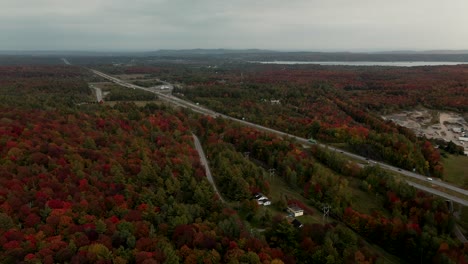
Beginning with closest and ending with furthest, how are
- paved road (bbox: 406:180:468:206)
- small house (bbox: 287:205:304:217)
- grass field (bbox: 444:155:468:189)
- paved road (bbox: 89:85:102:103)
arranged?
small house (bbox: 287:205:304:217) → paved road (bbox: 406:180:468:206) → grass field (bbox: 444:155:468:189) → paved road (bbox: 89:85:102:103)

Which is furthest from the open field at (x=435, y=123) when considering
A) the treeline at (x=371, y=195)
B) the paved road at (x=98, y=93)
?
the paved road at (x=98, y=93)

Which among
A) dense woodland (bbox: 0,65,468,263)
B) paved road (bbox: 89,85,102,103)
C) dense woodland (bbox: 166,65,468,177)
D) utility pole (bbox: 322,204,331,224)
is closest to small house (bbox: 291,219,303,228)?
dense woodland (bbox: 0,65,468,263)

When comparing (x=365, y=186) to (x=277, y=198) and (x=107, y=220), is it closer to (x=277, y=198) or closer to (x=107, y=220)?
(x=277, y=198)

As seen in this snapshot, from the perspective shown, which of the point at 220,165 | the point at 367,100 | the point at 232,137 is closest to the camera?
the point at 220,165

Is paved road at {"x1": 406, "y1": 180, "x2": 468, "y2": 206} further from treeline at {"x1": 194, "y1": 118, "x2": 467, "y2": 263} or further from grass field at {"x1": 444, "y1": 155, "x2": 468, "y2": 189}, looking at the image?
grass field at {"x1": 444, "y1": 155, "x2": 468, "y2": 189}

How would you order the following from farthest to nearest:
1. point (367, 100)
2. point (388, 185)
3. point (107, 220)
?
1. point (367, 100)
2. point (388, 185)
3. point (107, 220)

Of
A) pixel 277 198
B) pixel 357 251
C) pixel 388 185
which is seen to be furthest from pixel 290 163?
pixel 357 251

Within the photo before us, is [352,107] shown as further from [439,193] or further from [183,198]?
[183,198]
